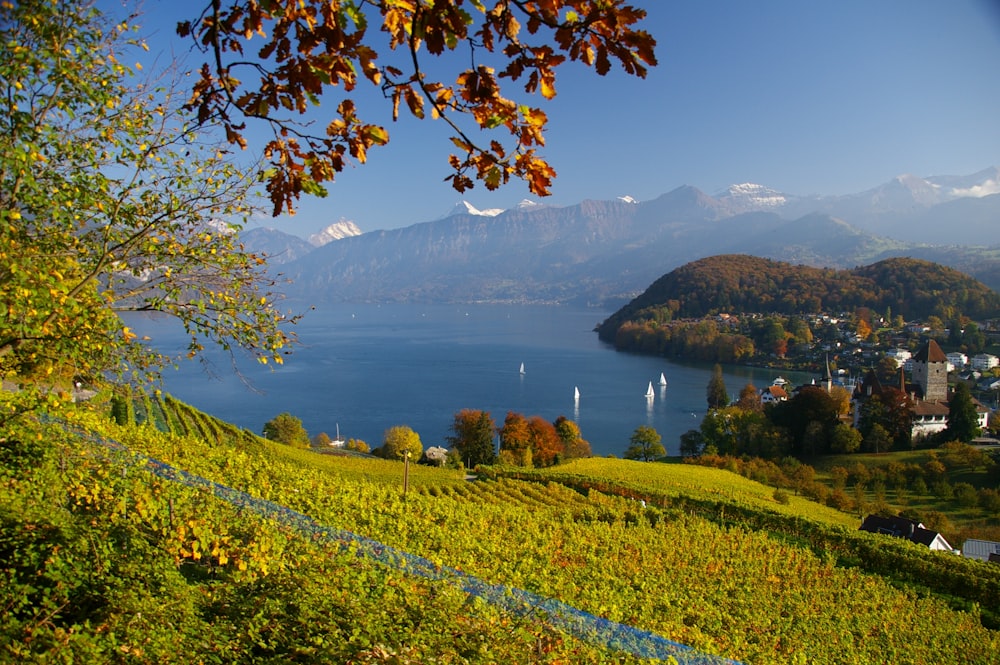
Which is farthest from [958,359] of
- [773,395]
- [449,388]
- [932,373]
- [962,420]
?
[449,388]

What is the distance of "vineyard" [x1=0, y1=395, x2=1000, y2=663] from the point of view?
3.15m

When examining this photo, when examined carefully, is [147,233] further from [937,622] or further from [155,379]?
[937,622]

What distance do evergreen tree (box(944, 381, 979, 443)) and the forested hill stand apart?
4826 centimetres

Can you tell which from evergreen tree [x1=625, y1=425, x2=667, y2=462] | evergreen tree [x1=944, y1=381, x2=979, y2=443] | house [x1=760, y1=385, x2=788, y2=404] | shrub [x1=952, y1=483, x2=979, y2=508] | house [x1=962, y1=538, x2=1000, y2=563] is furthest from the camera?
house [x1=760, y1=385, x2=788, y2=404]

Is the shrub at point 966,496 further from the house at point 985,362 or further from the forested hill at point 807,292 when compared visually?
the forested hill at point 807,292

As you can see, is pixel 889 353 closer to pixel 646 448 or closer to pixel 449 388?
pixel 646 448

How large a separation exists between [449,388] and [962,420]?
3438cm

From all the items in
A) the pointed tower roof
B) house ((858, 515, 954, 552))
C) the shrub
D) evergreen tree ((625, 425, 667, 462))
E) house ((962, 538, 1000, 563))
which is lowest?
the shrub

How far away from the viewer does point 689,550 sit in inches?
415

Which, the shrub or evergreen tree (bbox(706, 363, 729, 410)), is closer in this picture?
the shrub

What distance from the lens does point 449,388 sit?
50938 millimetres

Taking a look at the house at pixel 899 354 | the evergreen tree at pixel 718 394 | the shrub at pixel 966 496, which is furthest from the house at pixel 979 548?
the house at pixel 899 354

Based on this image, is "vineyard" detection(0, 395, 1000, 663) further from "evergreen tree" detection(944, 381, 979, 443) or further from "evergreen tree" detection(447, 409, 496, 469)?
"evergreen tree" detection(944, 381, 979, 443)

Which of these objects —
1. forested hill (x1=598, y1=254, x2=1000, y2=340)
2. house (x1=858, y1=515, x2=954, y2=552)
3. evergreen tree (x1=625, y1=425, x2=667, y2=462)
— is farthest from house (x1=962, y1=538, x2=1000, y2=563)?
forested hill (x1=598, y1=254, x2=1000, y2=340)
